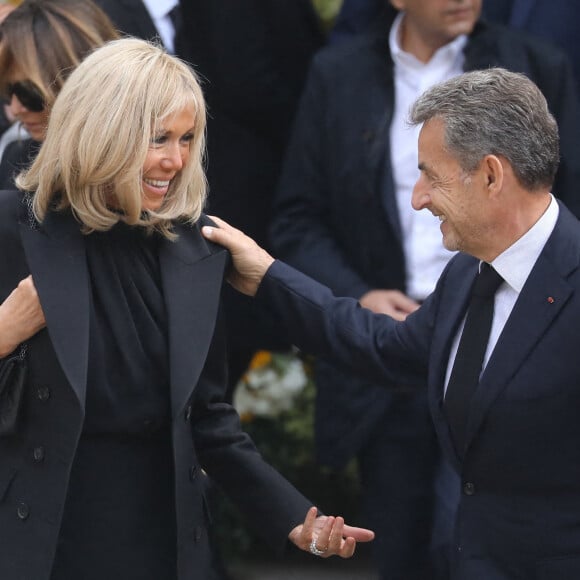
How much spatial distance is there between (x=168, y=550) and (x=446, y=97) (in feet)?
4.11

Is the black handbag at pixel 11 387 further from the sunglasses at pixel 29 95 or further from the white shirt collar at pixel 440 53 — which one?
the white shirt collar at pixel 440 53

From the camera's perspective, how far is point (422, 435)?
15.6ft

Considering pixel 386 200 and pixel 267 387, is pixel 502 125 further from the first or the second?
pixel 267 387

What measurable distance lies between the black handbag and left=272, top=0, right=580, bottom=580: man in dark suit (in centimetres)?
158

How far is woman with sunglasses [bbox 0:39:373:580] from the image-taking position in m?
3.27

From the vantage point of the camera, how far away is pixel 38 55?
4043 mm

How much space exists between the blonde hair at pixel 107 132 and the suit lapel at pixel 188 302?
0.39 ft

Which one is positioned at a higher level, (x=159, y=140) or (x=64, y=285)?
(x=159, y=140)

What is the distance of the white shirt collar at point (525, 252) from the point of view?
344 centimetres

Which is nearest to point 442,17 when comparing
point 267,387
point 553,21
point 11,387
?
point 553,21

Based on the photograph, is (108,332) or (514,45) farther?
(514,45)

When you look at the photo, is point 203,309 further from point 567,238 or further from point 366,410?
point 366,410

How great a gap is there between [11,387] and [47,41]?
1.16 m

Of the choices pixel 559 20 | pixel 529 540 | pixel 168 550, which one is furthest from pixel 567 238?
pixel 559 20
